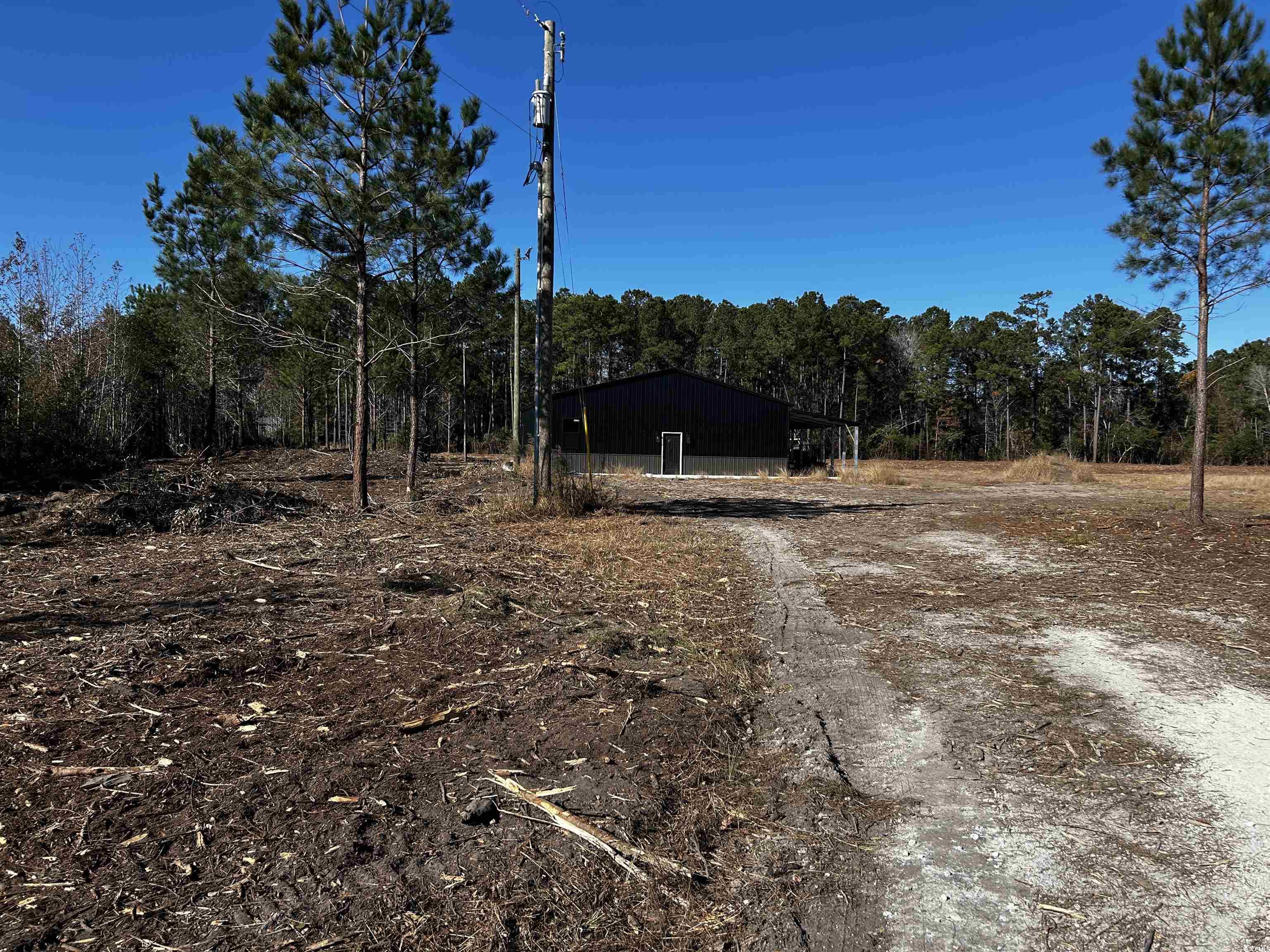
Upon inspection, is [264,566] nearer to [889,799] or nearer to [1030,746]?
[889,799]

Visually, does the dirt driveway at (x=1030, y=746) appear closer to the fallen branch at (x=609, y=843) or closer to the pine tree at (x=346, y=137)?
the fallen branch at (x=609, y=843)

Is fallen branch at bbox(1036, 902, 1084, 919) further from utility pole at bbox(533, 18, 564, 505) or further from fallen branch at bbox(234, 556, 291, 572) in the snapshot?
utility pole at bbox(533, 18, 564, 505)

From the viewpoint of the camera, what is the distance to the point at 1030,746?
3795 mm

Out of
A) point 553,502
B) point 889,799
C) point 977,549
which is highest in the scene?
point 553,502

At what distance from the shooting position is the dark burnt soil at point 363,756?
7.73 feet

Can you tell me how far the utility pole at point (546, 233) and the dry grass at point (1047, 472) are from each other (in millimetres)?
25467

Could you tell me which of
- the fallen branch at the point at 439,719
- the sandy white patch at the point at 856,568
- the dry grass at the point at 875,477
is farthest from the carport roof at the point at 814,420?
the fallen branch at the point at 439,719

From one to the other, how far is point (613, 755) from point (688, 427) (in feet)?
99.0

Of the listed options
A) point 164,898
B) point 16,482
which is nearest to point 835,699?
point 164,898

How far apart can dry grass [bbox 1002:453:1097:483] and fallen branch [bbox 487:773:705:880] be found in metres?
31.7

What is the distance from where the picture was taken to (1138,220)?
12570 mm

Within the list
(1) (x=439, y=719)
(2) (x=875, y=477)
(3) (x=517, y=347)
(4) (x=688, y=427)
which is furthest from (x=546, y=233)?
(4) (x=688, y=427)

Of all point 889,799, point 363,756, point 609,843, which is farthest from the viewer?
point 363,756

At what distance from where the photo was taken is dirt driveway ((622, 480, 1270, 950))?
2471 mm
